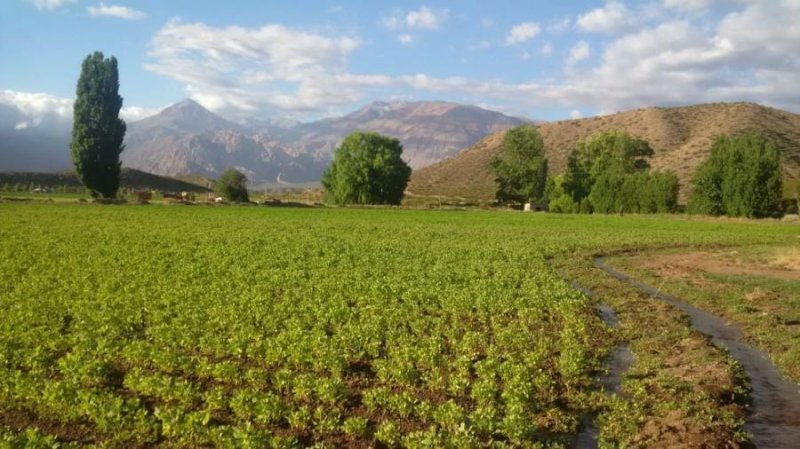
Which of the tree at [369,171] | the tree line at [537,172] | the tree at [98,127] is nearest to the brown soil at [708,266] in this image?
the tree line at [537,172]

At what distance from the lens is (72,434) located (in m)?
9.75

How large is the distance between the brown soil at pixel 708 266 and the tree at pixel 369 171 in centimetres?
7987

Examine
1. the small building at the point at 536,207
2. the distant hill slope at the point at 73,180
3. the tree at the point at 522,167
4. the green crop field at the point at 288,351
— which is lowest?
the green crop field at the point at 288,351

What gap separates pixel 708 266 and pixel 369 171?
86.5m

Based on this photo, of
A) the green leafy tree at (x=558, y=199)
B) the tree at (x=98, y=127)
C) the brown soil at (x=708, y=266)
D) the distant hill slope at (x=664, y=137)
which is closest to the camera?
the brown soil at (x=708, y=266)

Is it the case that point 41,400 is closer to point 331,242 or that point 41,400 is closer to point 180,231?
point 331,242

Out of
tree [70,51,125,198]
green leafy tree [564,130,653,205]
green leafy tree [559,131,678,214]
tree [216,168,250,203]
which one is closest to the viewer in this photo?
tree [70,51,125,198]

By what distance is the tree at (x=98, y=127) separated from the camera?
282 ft

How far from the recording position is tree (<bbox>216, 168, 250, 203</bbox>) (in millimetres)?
104875

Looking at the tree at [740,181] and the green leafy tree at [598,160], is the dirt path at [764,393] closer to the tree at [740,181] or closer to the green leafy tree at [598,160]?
the tree at [740,181]

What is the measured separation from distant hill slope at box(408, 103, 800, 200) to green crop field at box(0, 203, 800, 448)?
121 meters

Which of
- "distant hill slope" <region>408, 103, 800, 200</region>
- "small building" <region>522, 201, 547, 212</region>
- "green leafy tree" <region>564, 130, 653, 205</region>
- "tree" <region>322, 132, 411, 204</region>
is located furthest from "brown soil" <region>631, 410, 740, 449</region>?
"distant hill slope" <region>408, 103, 800, 200</region>

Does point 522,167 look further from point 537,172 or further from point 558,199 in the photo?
point 558,199

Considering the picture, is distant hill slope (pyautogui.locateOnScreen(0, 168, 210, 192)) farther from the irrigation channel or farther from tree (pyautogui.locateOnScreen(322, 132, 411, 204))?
the irrigation channel
